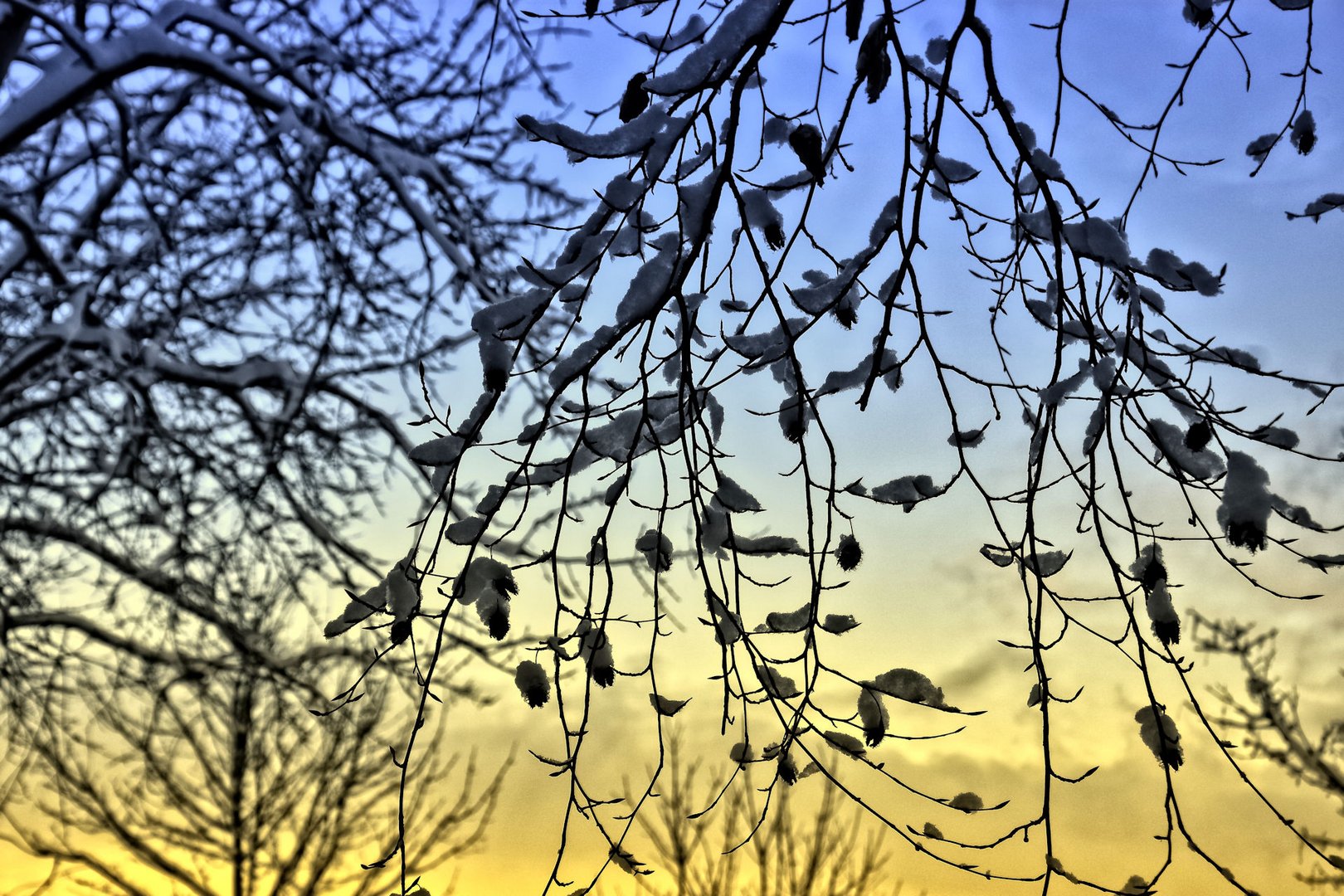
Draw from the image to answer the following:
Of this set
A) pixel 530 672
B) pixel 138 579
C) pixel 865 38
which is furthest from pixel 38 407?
pixel 865 38

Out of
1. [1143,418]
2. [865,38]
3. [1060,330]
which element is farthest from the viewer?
[1143,418]

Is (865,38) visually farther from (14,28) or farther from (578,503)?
(14,28)

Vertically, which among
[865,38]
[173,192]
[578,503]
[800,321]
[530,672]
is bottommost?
[530,672]

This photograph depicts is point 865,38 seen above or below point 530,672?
above

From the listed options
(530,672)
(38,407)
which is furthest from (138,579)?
(530,672)

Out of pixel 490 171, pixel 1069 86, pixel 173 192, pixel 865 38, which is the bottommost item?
pixel 865 38

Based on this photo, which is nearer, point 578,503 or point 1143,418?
point 1143,418

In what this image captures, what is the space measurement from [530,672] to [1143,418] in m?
1.37

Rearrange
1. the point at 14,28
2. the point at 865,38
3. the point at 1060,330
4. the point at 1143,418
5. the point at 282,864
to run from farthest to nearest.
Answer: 1. the point at 282,864
2. the point at 14,28
3. the point at 1143,418
4. the point at 1060,330
5. the point at 865,38

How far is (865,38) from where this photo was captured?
5.91ft

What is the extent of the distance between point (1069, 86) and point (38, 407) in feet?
23.8

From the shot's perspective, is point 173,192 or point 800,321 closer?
point 800,321

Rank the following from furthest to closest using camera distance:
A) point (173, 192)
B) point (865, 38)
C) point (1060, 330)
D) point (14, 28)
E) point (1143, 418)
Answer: point (173, 192), point (14, 28), point (1143, 418), point (1060, 330), point (865, 38)

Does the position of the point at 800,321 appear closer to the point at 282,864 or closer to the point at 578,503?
the point at 578,503
